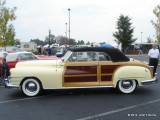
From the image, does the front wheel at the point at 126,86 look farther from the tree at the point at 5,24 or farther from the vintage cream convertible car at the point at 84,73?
the tree at the point at 5,24

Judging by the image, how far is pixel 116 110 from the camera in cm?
572

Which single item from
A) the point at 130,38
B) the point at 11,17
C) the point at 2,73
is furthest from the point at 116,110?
the point at 130,38

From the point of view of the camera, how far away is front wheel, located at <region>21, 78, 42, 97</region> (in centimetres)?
730

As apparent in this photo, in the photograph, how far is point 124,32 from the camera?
148ft

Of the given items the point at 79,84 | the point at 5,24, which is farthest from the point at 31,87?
the point at 5,24

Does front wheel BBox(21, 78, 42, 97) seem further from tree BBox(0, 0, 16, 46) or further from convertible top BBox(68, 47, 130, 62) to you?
tree BBox(0, 0, 16, 46)

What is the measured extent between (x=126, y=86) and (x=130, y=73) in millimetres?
467

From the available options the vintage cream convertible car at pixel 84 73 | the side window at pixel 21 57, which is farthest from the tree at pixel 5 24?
the vintage cream convertible car at pixel 84 73

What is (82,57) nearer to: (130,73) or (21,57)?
(130,73)

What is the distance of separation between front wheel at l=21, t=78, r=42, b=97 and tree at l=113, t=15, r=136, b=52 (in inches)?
1519

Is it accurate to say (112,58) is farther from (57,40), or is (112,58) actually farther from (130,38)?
(57,40)

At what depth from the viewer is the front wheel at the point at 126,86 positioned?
24.6 ft

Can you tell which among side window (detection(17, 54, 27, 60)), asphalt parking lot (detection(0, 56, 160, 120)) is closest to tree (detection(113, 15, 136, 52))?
side window (detection(17, 54, 27, 60))

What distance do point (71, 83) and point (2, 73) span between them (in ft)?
11.7
